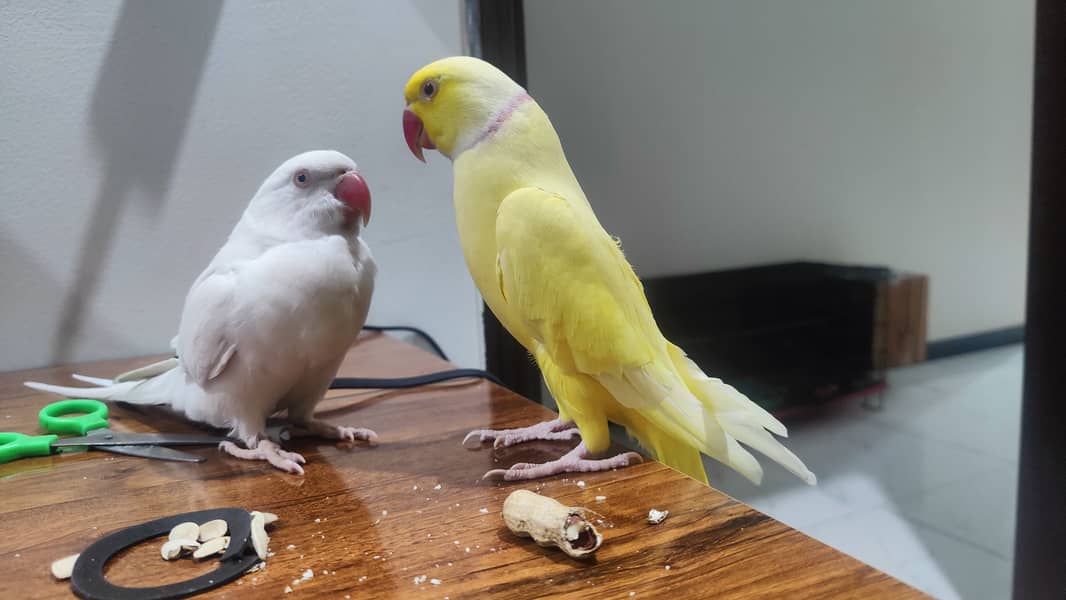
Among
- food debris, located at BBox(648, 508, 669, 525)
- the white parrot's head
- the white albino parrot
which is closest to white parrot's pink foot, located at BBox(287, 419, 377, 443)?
the white albino parrot

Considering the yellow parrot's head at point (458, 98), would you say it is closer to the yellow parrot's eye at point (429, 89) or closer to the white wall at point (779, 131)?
the yellow parrot's eye at point (429, 89)

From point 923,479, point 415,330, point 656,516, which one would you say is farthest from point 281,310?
point 923,479

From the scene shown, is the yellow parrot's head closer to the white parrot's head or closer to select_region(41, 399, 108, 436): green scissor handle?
the white parrot's head

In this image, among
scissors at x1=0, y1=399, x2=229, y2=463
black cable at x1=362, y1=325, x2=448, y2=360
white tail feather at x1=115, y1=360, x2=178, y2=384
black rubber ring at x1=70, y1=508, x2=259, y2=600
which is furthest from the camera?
black cable at x1=362, y1=325, x2=448, y2=360

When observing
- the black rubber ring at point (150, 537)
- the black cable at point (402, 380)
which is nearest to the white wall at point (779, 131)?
the black cable at point (402, 380)

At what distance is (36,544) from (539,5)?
0.93m

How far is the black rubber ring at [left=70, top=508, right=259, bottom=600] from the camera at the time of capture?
437mm

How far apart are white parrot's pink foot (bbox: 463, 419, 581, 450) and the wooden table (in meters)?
0.02

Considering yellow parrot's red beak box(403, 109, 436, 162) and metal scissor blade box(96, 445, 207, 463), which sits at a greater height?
yellow parrot's red beak box(403, 109, 436, 162)

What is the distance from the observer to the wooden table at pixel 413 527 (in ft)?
1.44

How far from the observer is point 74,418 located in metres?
0.78

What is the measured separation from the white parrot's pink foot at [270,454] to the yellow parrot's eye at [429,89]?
35 cm

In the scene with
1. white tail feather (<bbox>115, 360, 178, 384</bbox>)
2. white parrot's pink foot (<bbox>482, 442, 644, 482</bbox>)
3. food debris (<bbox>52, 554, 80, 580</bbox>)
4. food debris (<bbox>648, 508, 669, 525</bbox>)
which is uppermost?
white tail feather (<bbox>115, 360, 178, 384</bbox>)

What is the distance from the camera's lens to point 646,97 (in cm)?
107
